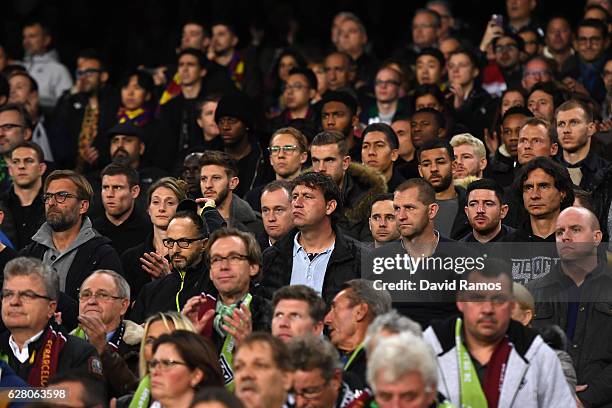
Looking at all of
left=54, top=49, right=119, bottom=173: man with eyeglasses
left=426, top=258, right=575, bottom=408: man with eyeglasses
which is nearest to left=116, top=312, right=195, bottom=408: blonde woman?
left=426, top=258, right=575, bottom=408: man with eyeglasses

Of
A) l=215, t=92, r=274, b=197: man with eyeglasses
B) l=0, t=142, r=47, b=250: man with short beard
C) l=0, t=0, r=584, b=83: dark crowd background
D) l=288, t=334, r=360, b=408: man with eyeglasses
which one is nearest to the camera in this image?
l=288, t=334, r=360, b=408: man with eyeglasses

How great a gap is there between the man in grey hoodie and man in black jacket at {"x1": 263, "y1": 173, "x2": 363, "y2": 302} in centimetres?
768

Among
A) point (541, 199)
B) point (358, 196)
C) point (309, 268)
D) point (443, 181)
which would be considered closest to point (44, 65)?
point (358, 196)

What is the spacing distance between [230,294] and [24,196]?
13.8ft

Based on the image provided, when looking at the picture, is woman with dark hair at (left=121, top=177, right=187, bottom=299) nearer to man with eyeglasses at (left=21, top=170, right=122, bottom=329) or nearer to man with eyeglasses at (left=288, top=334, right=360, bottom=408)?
man with eyeglasses at (left=21, top=170, right=122, bottom=329)

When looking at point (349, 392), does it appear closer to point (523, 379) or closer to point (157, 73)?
point (523, 379)

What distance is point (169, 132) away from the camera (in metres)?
15.9

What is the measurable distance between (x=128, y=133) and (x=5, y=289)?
5.40 m

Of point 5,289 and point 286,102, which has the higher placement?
point 286,102

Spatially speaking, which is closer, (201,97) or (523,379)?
(523,379)

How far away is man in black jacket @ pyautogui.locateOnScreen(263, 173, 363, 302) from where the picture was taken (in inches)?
430

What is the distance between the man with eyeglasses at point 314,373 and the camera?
836 centimetres

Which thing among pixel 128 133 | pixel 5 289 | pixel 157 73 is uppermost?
pixel 157 73

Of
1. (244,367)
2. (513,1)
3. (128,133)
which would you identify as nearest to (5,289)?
(244,367)
